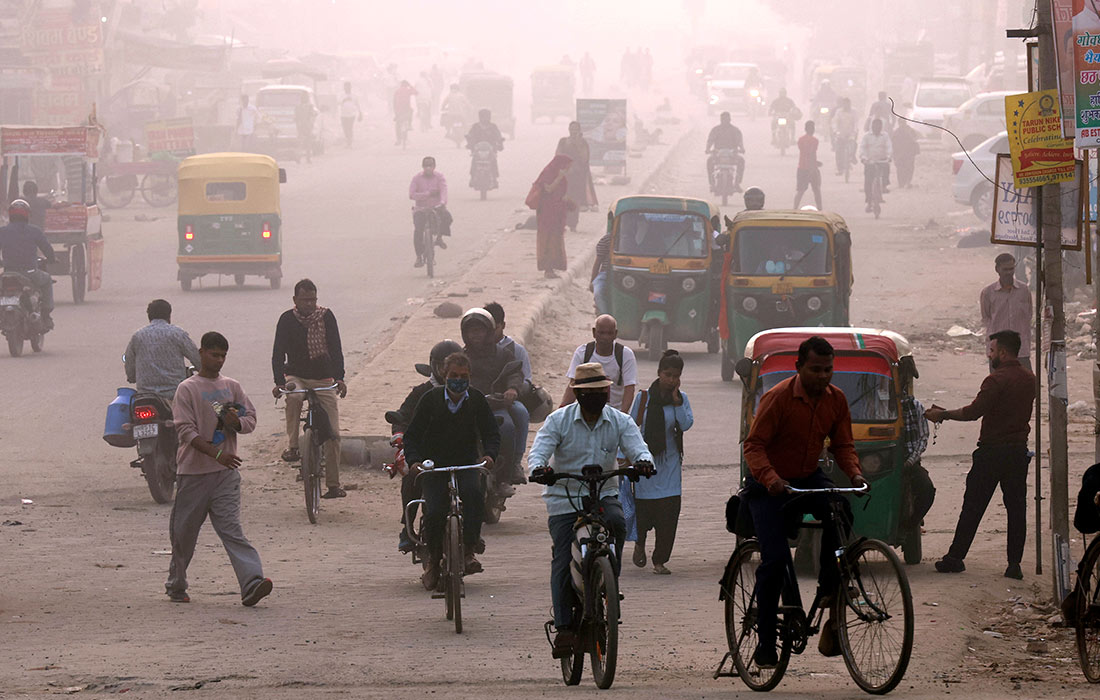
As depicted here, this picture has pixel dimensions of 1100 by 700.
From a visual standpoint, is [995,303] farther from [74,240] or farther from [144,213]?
[144,213]

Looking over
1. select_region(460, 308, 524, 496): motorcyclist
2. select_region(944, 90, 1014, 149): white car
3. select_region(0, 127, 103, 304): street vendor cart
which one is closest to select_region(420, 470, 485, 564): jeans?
select_region(460, 308, 524, 496): motorcyclist

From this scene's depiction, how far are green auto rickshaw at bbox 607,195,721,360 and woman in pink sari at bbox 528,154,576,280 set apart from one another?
12.7ft

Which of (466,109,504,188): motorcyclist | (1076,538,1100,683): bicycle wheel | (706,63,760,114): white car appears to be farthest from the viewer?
(706,63,760,114): white car

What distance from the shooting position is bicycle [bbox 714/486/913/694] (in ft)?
21.5

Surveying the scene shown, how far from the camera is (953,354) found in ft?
65.9

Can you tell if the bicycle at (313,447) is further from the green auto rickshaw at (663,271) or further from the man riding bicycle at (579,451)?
the green auto rickshaw at (663,271)

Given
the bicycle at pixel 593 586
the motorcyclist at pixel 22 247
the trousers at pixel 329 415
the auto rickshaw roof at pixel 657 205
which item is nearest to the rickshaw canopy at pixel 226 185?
the motorcyclist at pixel 22 247

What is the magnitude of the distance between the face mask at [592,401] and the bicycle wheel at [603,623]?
0.86 meters

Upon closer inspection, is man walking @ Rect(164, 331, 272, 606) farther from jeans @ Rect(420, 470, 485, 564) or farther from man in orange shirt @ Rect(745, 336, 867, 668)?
man in orange shirt @ Rect(745, 336, 867, 668)

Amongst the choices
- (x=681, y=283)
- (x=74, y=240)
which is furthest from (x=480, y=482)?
(x=74, y=240)

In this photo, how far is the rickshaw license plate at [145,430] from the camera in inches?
484

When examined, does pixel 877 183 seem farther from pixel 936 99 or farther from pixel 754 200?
pixel 936 99

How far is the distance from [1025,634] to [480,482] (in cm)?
314

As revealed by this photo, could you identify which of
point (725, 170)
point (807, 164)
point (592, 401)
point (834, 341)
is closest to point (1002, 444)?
point (834, 341)
